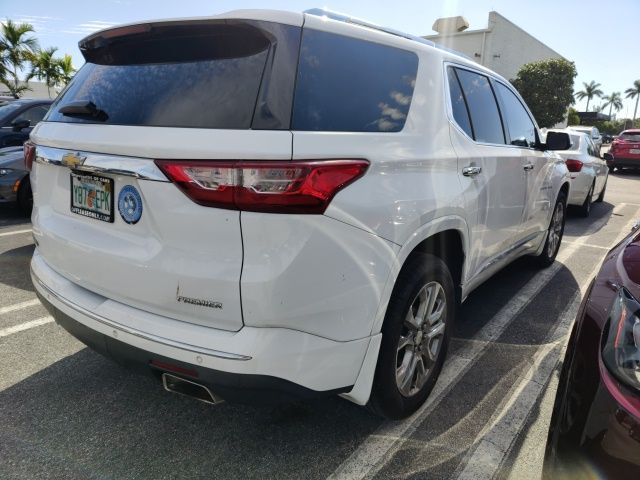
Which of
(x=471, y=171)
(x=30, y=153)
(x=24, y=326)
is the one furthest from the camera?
(x=24, y=326)

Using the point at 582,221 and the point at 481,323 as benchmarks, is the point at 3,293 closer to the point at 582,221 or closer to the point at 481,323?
the point at 481,323

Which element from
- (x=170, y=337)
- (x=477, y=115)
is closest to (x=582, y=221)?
(x=477, y=115)

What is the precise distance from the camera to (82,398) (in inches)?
103

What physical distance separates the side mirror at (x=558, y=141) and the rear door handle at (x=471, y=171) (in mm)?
1830

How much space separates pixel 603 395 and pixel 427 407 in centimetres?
133

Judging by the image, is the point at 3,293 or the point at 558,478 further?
the point at 3,293

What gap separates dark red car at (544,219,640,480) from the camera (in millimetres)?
1359

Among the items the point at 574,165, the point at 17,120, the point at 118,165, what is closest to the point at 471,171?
the point at 118,165

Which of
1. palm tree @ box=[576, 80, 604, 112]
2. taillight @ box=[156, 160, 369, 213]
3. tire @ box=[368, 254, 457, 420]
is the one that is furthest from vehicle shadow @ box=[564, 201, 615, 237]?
palm tree @ box=[576, 80, 604, 112]

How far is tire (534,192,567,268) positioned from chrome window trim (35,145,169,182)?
4.23 metres

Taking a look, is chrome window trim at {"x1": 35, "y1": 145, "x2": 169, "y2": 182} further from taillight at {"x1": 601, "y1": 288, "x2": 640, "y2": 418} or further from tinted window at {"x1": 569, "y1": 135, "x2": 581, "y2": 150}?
tinted window at {"x1": 569, "y1": 135, "x2": 581, "y2": 150}

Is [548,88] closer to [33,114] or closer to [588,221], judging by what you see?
[588,221]

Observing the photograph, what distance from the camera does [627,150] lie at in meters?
17.0

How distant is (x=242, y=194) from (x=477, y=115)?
2.02 meters
